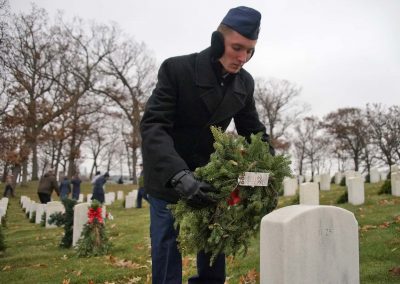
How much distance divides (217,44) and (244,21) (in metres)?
0.23

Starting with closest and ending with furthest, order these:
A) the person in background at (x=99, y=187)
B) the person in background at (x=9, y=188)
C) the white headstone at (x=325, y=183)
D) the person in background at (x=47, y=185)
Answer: the person in background at (x=99, y=187), the person in background at (x=47, y=185), the white headstone at (x=325, y=183), the person in background at (x=9, y=188)

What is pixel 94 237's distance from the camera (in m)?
7.63

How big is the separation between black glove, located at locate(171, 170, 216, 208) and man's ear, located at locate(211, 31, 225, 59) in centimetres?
87

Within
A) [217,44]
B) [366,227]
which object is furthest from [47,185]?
A: [217,44]

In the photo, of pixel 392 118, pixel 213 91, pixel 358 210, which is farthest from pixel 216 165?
pixel 392 118

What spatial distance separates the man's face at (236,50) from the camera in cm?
262

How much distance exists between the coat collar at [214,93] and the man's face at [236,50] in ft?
0.46

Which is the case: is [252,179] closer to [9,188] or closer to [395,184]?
[395,184]

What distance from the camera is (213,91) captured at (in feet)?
9.15

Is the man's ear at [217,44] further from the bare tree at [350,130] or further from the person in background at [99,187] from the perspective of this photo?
the bare tree at [350,130]

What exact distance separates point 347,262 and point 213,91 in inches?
54.7

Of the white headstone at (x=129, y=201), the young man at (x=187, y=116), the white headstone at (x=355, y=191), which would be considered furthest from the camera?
the white headstone at (x=129, y=201)

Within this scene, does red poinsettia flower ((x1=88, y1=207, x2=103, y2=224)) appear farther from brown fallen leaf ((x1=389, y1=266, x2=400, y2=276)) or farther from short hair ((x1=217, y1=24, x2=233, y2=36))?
short hair ((x1=217, y1=24, x2=233, y2=36))

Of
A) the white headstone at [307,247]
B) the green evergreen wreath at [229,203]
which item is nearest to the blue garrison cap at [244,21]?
the green evergreen wreath at [229,203]
